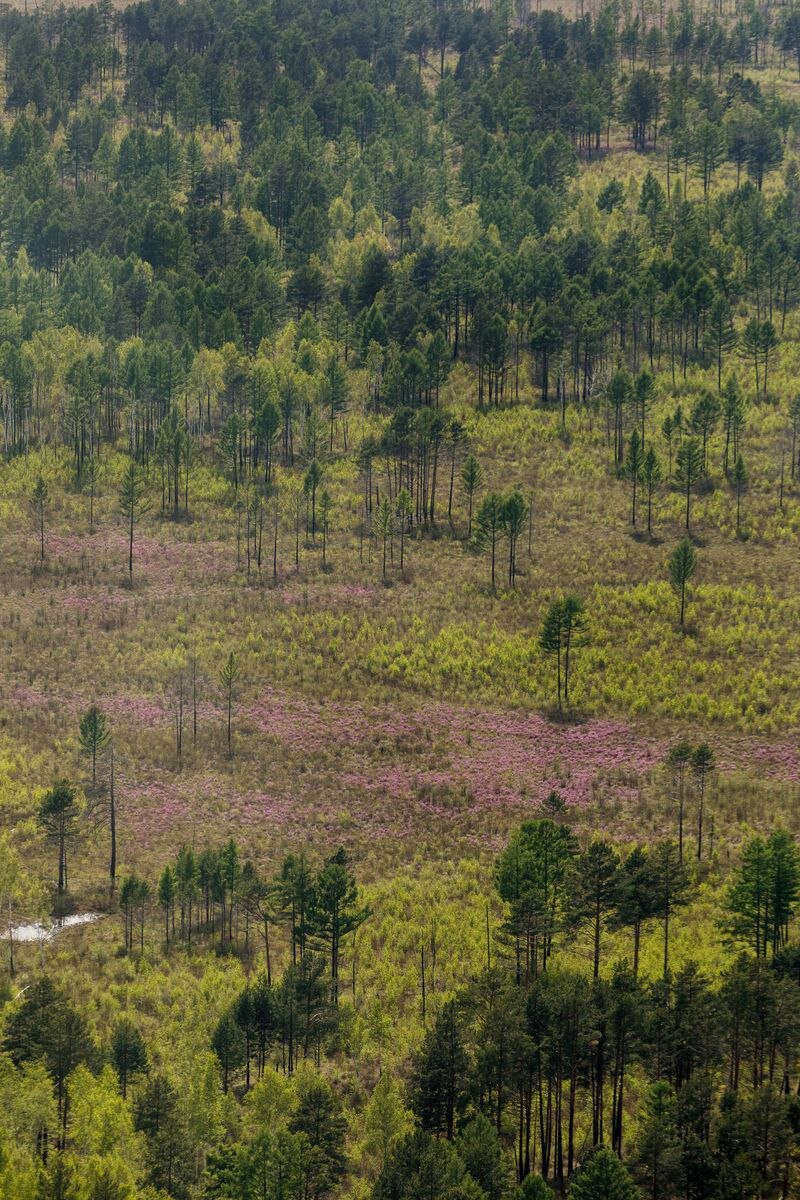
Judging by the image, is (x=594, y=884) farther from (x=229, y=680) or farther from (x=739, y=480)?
(x=739, y=480)

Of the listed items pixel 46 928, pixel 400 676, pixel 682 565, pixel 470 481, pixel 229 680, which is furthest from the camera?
pixel 470 481


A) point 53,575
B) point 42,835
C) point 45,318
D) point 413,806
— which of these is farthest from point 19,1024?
point 45,318

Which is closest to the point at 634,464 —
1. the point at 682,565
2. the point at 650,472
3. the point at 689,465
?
the point at 650,472

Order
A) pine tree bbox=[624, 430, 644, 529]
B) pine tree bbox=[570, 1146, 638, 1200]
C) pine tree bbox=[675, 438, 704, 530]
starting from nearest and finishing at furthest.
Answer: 1. pine tree bbox=[570, 1146, 638, 1200]
2. pine tree bbox=[675, 438, 704, 530]
3. pine tree bbox=[624, 430, 644, 529]

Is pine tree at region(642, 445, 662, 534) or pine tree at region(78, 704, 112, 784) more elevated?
pine tree at region(642, 445, 662, 534)

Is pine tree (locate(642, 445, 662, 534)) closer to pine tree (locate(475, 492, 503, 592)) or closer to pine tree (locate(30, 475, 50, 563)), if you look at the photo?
pine tree (locate(475, 492, 503, 592))

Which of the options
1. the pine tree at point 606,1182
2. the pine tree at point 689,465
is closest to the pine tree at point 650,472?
the pine tree at point 689,465

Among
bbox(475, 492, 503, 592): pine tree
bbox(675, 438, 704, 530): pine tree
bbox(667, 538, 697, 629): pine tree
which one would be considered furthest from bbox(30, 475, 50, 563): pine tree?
bbox(675, 438, 704, 530): pine tree

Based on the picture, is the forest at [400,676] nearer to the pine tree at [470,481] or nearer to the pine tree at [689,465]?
the pine tree at [470,481]
